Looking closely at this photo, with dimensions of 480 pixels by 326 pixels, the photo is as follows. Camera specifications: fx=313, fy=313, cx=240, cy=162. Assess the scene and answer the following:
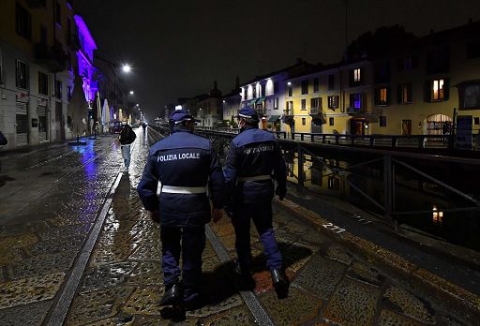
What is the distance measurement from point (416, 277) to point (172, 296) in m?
2.56

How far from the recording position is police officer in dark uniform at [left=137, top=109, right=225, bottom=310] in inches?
112

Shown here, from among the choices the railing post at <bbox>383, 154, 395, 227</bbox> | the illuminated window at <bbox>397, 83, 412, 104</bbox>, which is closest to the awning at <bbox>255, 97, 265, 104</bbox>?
the illuminated window at <bbox>397, 83, 412, 104</bbox>

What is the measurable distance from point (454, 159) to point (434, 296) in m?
2.02

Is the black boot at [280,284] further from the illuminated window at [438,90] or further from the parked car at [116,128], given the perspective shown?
the parked car at [116,128]

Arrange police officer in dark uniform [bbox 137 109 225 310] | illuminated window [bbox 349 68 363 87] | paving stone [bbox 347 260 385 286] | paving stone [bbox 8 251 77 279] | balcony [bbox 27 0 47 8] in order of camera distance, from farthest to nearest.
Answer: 1. illuminated window [bbox 349 68 363 87]
2. balcony [bbox 27 0 47 8]
3. paving stone [bbox 8 251 77 279]
4. paving stone [bbox 347 260 385 286]
5. police officer in dark uniform [bbox 137 109 225 310]

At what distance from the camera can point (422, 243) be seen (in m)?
4.40

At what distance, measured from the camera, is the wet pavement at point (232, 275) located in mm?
2875

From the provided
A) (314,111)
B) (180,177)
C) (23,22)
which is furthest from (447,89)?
(23,22)

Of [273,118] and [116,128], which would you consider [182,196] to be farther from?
[273,118]

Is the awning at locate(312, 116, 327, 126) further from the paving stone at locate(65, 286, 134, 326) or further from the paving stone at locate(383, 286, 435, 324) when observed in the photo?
the paving stone at locate(65, 286, 134, 326)

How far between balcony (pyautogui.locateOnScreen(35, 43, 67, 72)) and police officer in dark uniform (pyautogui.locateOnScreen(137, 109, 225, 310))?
2462 cm

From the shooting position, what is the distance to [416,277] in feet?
11.0

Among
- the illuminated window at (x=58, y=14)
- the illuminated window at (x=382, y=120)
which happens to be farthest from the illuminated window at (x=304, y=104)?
the illuminated window at (x=58, y=14)

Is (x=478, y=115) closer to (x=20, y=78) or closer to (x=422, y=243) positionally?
(x=422, y=243)
